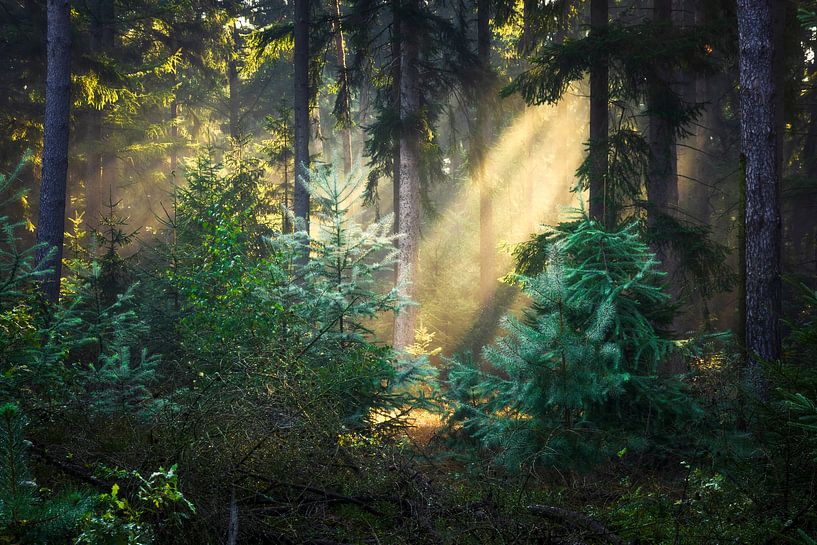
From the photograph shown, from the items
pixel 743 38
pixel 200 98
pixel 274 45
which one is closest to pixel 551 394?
pixel 743 38

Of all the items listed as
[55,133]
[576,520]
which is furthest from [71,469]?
[55,133]

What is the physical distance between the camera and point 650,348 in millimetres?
6715

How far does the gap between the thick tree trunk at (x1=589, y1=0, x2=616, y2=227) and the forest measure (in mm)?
62

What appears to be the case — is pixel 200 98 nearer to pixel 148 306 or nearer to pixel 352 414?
pixel 148 306

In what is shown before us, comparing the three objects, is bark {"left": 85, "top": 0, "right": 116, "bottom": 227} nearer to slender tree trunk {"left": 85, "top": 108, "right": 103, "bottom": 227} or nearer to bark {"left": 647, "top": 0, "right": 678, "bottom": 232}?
slender tree trunk {"left": 85, "top": 108, "right": 103, "bottom": 227}

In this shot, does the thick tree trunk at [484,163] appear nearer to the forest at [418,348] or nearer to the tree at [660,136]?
the forest at [418,348]

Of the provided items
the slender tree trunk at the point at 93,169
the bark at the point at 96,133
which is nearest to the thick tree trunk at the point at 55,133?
the bark at the point at 96,133

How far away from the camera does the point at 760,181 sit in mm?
8445

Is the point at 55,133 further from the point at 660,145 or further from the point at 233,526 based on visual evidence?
the point at 660,145

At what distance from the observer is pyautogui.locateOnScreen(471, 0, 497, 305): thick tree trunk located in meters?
18.9

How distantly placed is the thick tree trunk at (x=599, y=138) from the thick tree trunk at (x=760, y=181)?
2.83 m

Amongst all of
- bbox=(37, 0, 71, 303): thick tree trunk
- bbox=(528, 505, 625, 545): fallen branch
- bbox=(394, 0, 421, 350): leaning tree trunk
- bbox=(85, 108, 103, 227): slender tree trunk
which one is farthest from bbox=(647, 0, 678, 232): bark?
bbox=(85, 108, 103, 227): slender tree trunk

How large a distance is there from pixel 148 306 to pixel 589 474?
28.7ft

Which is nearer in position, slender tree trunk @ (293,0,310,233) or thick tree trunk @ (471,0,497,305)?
slender tree trunk @ (293,0,310,233)
